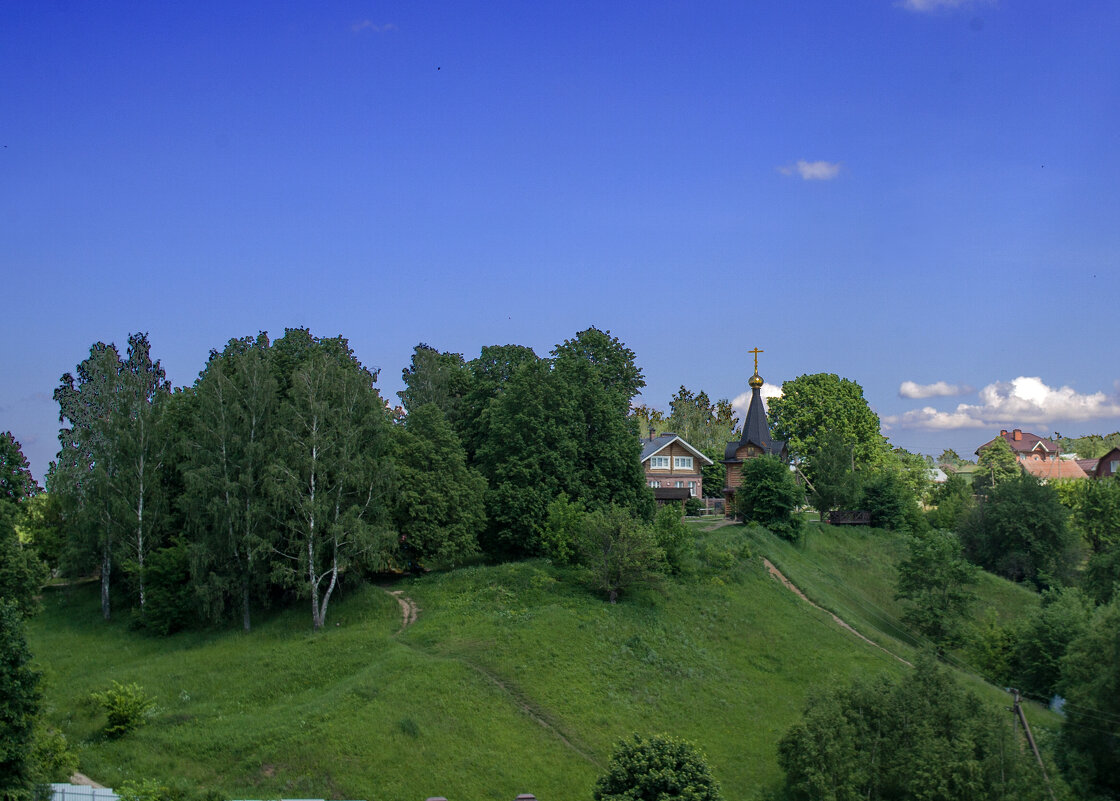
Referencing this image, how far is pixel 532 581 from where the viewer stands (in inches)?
1540

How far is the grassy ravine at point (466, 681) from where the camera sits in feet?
83.8

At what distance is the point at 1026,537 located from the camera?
62.4m

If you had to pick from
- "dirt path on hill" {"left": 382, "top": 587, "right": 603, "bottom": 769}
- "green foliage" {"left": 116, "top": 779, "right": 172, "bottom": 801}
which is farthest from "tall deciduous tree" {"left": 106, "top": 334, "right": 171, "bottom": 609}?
"green foliage" {"left": 116, "top": 779, "right": 172, "bottom": 801}

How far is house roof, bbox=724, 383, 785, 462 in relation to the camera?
65.7 m

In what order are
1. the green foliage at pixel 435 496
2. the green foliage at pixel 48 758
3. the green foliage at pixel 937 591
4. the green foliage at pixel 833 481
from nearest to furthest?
the green foliage at pixel 48 758 < the green foliage at pixel 435 496 < the green foliage at pixel 937 591 < the green foliage at pixel 833 481

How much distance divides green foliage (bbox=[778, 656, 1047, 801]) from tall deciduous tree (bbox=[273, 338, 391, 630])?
2001 centimetres

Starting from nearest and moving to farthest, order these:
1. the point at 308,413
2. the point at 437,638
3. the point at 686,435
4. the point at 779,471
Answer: the point at 437,638 < the point at 308,413 < the point at 779,471 < the point at 686,435

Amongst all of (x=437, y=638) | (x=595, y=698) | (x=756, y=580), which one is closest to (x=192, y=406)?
(x=437, y=638)

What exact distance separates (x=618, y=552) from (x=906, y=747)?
15.6 metres

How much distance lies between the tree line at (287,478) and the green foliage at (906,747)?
19094 mm

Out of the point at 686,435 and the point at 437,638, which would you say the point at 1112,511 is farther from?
the point at 437,638

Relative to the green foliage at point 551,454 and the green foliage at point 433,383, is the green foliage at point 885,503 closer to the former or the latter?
the green foliage at point 551,454

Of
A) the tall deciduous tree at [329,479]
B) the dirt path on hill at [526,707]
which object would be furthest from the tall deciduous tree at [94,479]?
the dirt path on hill at [526,707]

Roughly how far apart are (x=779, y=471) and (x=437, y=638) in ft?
95.1
